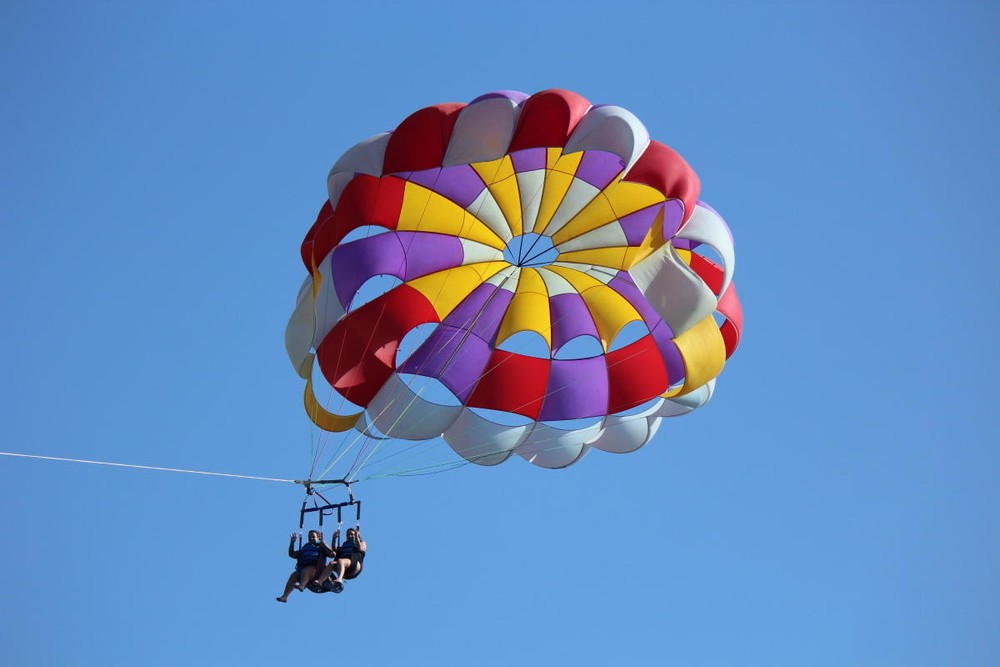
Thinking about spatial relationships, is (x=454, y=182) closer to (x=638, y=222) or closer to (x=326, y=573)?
(x=638, y=222)

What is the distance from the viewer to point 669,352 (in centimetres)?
1355

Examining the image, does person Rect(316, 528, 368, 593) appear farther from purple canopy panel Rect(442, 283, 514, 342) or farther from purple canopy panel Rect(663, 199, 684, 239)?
purple canopy panel Rect(663, 199, 684, 239)

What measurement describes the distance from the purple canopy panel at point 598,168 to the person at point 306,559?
169 inches

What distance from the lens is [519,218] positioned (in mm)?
14031

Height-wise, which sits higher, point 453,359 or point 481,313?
point 481,313

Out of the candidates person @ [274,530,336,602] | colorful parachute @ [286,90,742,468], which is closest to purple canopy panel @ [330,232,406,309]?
colorful parachute @ [286,90,742,468]

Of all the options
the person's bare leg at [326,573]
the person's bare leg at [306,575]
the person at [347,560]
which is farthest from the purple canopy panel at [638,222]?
the person's bare leg at [306,575]

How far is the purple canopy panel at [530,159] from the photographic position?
1378 centimetres

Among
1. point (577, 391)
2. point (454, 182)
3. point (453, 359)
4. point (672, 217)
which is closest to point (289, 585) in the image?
point (453, 359)

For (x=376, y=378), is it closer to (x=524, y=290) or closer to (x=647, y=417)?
(x=524, y=290)

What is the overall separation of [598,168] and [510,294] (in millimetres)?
1579

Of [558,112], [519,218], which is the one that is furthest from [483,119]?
[519,218]

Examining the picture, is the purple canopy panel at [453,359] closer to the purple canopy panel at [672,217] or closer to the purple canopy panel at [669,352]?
the purple canopy panel at [669,352]

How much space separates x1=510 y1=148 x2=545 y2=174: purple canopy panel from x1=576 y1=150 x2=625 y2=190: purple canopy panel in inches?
14.8
